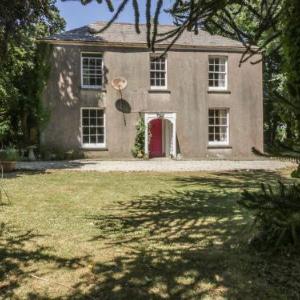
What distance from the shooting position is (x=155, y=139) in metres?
25.9

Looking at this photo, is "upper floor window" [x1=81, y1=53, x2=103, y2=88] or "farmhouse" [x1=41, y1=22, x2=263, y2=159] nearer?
"farmhouse" [x1=41, y1=22, x2=263, y2=159]

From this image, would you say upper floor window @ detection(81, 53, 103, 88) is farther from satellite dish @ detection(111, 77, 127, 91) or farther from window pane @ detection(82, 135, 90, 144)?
window pane @ detection(82, 135, 90, 144)

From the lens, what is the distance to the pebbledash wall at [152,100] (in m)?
24.3

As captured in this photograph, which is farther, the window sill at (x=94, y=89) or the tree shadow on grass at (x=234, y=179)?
the window sill at (x=94, y=89)

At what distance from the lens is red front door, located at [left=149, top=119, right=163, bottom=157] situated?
25859 mm

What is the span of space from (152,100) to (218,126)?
4.28 m

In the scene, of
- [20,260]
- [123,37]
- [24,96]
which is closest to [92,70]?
[123,37]

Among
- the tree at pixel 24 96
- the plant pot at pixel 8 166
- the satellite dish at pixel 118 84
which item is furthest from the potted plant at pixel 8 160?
the satellite dish at pixel 118 84

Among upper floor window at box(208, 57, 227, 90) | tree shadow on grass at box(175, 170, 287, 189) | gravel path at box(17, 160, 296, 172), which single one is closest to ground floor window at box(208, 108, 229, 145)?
upper floor window at box(208, 57, 227, 90)

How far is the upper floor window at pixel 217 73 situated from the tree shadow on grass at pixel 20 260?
68.7 feet

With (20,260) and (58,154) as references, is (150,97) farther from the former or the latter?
(20,260)

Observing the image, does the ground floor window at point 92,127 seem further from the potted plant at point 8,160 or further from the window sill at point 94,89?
the potted plant at point 8,160

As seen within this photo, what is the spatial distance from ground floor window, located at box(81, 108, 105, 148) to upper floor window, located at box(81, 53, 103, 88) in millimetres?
1459

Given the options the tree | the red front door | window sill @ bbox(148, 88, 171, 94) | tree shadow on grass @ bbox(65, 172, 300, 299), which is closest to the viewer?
tree shadow on grass @ bbox(65, 172, 300, 299)
